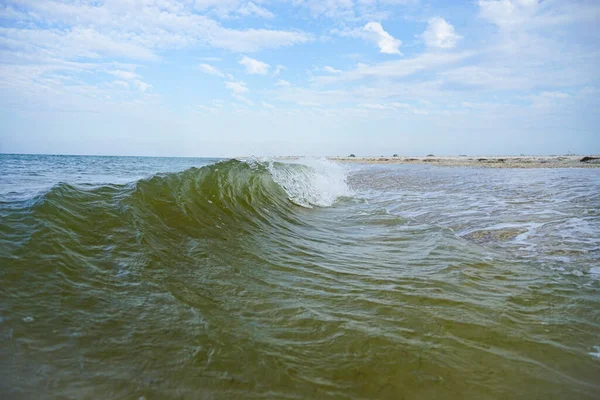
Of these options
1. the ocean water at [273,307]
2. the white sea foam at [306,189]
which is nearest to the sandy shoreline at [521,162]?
the white sea foam at [306,189]

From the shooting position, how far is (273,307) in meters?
2.82

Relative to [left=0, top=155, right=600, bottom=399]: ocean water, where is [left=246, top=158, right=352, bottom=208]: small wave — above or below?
above

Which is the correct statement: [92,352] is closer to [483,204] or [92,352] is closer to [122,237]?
[122,237]

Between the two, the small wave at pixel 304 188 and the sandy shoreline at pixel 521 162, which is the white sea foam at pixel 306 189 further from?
the sandy shoreline at pixel 521 162

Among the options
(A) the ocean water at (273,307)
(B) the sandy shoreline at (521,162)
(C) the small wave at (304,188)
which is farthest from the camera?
(B) the sandy shoreline at (521,162)

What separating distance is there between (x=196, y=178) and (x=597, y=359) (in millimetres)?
Result: 7126

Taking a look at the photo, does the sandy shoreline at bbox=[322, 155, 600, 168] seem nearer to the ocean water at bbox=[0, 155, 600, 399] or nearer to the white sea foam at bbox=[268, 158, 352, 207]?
the white sea foam at bbox=[268, 158, 352, 207]

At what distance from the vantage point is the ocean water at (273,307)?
1913 millimetres

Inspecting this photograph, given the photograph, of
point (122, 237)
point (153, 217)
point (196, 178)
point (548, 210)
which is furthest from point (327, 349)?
point (548, 210)

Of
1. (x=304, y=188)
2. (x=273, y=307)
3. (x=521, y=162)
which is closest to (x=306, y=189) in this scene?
(x=304, y=188)

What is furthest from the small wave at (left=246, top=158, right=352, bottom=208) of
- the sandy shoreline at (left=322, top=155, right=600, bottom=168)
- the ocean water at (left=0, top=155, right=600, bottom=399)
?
the sandy shoreline at (left=322, top=155, right=600, bottom=168)

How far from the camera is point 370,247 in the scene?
5.12 metres

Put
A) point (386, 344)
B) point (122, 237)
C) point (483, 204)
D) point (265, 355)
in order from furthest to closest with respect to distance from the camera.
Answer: point (483, 204), point (122, 237), point (386, 344), point (265, 355)

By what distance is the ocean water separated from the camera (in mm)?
1913
